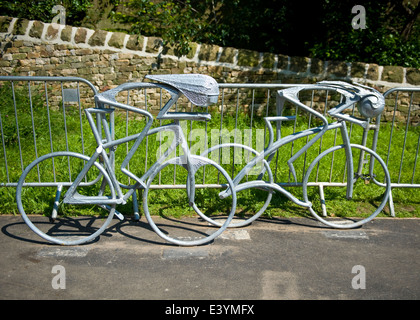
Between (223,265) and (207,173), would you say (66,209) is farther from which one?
(223,265)

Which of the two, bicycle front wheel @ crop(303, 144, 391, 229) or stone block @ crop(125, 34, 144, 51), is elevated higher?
stone block @ crop(125, 34, 144, 51)

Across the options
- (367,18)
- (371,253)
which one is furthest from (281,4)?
(371,253)

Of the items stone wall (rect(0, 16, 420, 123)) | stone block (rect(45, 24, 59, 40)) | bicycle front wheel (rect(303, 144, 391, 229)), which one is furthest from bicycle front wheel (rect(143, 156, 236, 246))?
stone block (rect(45, 24, 59, 40))

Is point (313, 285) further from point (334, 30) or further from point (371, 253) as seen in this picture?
point (334, 30)

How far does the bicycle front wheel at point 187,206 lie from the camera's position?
3933 millimetres

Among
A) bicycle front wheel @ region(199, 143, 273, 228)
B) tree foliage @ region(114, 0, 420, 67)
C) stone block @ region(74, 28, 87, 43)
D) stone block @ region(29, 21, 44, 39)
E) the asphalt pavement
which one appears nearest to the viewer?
the asphalt pavement

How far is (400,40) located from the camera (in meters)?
9.63

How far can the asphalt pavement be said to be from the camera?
320 cm

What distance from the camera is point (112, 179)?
3.89 metres

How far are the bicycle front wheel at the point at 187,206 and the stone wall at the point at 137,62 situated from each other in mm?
4073

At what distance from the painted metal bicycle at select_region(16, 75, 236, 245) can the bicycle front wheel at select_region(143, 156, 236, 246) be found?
0.04 feet

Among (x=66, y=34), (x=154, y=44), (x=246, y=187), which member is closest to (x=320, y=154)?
(x=246, y=187)

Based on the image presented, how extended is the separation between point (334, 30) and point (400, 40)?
5.25 ft

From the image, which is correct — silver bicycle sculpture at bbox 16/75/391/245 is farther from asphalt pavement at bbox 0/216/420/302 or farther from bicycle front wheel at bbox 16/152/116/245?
asphalt pavement at bbox 0/216/420/302
